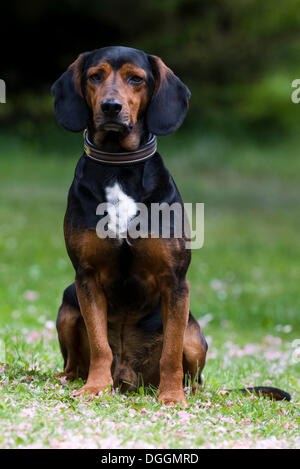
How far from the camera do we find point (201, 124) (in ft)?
82.2

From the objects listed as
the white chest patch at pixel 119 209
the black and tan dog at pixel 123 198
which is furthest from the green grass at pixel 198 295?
the white chest patch at pixel 119 209

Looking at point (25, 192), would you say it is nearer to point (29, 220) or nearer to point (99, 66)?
point (29, 220)

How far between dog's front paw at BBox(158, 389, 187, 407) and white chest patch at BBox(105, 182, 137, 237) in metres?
0.95

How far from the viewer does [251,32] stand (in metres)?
24.5

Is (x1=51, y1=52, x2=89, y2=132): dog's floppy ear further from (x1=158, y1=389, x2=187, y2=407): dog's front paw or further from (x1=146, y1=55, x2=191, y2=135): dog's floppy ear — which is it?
(x1=158, y1=389, x2=187, y2=407): dog's front paw

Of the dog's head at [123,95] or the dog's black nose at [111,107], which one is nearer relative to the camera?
the dog's black nose at [111,107]

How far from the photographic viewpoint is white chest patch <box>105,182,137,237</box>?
4.34 m

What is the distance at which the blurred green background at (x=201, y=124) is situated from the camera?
13.6 m

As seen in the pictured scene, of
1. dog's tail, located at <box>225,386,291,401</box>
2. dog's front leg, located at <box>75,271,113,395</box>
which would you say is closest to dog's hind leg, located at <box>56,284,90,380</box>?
dog's front leg, located at <box>75,271,113,395</box>

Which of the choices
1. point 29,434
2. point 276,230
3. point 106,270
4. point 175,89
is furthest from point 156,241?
point 276,230

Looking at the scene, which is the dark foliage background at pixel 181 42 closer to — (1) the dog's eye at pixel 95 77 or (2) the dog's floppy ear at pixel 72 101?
(2) the dog's floppy ear at pixel 72 101

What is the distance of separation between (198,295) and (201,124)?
15570mm

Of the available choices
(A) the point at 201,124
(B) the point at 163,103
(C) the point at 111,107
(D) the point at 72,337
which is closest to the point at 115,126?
(C) the point at 111,107

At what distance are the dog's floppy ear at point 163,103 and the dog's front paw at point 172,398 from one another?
4.93 ft
